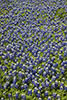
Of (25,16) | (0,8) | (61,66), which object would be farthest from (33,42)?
(0,8)

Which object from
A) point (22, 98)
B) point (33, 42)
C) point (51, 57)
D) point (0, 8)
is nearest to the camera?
point (22, 98)

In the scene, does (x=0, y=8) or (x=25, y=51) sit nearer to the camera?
(x=25, y=51)

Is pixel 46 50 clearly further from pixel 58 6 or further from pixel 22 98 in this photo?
pixel 58 6

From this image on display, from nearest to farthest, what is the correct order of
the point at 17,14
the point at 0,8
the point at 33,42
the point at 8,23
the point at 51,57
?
the point at 51,57
the point at 33,42
the point at 8,23
the point at 17,14
the point at 0,8

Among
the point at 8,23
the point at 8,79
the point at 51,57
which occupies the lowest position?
the point at 8,79

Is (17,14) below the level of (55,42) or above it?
above

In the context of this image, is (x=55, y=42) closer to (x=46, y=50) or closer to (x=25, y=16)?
(x=46, y=50)
